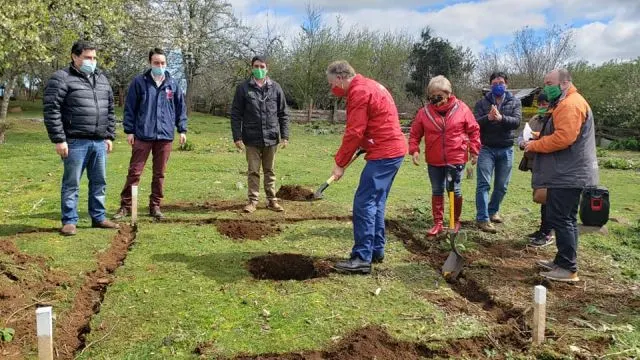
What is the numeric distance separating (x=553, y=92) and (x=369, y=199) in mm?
2308

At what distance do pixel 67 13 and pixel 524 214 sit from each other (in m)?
15.5

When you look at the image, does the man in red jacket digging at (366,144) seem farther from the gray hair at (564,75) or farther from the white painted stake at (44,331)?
the white painted stake at (44,331)

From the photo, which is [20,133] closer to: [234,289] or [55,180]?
[55,180]

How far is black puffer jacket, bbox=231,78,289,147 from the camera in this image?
7879 millimetres

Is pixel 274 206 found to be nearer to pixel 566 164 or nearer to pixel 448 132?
pixel 448 132

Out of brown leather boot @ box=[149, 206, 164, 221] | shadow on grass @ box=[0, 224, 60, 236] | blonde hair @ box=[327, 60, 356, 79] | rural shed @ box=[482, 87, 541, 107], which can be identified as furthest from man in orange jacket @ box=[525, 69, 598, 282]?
rural shed @ box=[482, 87, 541, 107]

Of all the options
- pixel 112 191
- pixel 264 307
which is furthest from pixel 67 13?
pixel 264 307

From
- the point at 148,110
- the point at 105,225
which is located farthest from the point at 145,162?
the point at 105,225

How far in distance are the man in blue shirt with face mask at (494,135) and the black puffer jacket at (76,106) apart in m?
5.04

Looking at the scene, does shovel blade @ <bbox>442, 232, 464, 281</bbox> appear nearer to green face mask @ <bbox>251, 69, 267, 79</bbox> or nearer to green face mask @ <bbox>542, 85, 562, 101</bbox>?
green face mask @ <bbox>542, 85, 562, 101</bbox>

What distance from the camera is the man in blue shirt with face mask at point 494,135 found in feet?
24.1

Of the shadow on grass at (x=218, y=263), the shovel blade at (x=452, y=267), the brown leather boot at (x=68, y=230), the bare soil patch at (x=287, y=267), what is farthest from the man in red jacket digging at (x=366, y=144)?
the brown leather boot at (x=68, y=230)

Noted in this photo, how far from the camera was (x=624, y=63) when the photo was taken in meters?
33.8

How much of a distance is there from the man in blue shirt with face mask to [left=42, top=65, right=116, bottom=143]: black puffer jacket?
5.04 m
